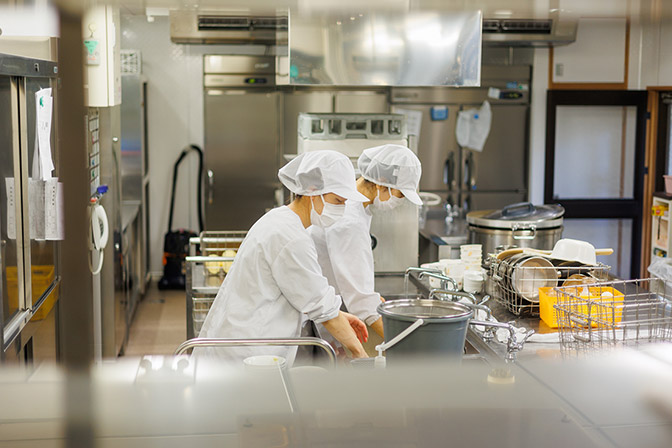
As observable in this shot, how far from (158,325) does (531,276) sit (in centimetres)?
359

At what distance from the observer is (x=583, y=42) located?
6.59 metres

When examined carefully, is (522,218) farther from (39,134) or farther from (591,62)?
(591,62)

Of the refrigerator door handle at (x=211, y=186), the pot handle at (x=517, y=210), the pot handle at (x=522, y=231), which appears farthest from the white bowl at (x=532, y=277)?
the refrigerator door handle at (x=211, y=186)

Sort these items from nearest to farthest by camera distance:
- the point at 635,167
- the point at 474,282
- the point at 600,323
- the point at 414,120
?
the point at 600,323, the point at 474,282, the point at 414,120, the point at 635,167

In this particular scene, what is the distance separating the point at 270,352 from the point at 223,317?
0.62ft

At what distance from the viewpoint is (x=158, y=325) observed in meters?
5.70

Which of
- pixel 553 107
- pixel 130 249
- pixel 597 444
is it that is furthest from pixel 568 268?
pixel 553 107

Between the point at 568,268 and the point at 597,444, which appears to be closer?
the point at 597,444

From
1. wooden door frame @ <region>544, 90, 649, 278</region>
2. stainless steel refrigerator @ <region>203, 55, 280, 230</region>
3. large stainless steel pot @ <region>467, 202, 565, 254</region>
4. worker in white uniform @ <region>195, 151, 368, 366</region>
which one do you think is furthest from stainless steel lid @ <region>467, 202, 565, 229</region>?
stainless steel refrigerator @ <region>203, 55, 280, 230</region>

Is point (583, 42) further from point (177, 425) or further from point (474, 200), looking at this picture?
point (177, 425)

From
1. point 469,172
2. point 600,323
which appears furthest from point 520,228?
point 469,172

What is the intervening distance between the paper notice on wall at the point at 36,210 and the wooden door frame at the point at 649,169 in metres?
5.28

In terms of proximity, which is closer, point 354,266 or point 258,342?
point 258,342

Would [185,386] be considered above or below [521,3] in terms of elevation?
below
